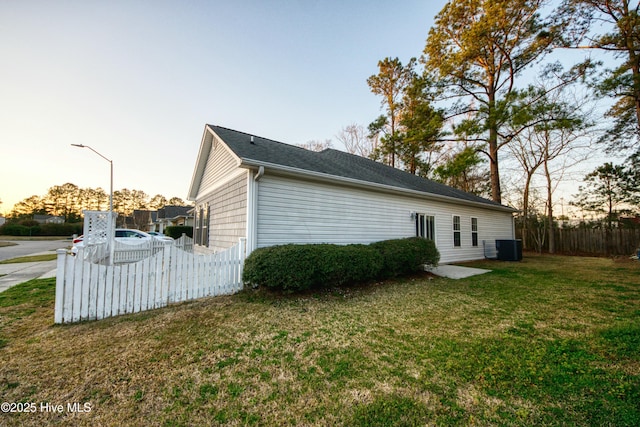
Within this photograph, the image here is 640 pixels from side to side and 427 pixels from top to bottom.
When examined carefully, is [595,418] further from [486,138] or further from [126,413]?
[486,138]

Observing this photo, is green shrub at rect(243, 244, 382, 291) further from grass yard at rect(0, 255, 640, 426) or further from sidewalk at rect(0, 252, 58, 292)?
sidewalk at rect(0, 252, 58, 292)

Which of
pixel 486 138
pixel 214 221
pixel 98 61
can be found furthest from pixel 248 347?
pixel 486 138

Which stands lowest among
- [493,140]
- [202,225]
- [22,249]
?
[22,249]

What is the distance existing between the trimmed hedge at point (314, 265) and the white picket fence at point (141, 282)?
0.54m

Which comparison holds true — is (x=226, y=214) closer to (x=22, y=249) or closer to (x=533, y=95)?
(x=533, y=95)

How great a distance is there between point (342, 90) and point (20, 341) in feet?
47.1

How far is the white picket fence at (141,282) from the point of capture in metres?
3.77

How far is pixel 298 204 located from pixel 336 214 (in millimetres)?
1333

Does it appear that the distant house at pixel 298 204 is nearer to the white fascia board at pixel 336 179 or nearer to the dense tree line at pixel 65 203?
the white fascia board at pixel 336 179

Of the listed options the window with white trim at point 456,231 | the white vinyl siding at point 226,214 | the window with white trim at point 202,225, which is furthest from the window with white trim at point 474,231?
the window with white trim at point 202,225

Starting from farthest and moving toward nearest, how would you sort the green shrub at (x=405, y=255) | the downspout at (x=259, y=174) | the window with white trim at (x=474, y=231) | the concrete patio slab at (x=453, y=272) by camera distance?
the window with white trim at (x=474, y=231), the concrete patio slab at (x=453, y=272), the green shrub at (x=405, y=255), the downspout at (x=259, y=174)

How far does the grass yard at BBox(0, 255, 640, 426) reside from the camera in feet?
6.31

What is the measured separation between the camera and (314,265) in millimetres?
5234

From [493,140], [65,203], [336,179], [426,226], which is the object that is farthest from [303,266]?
[65,203]
